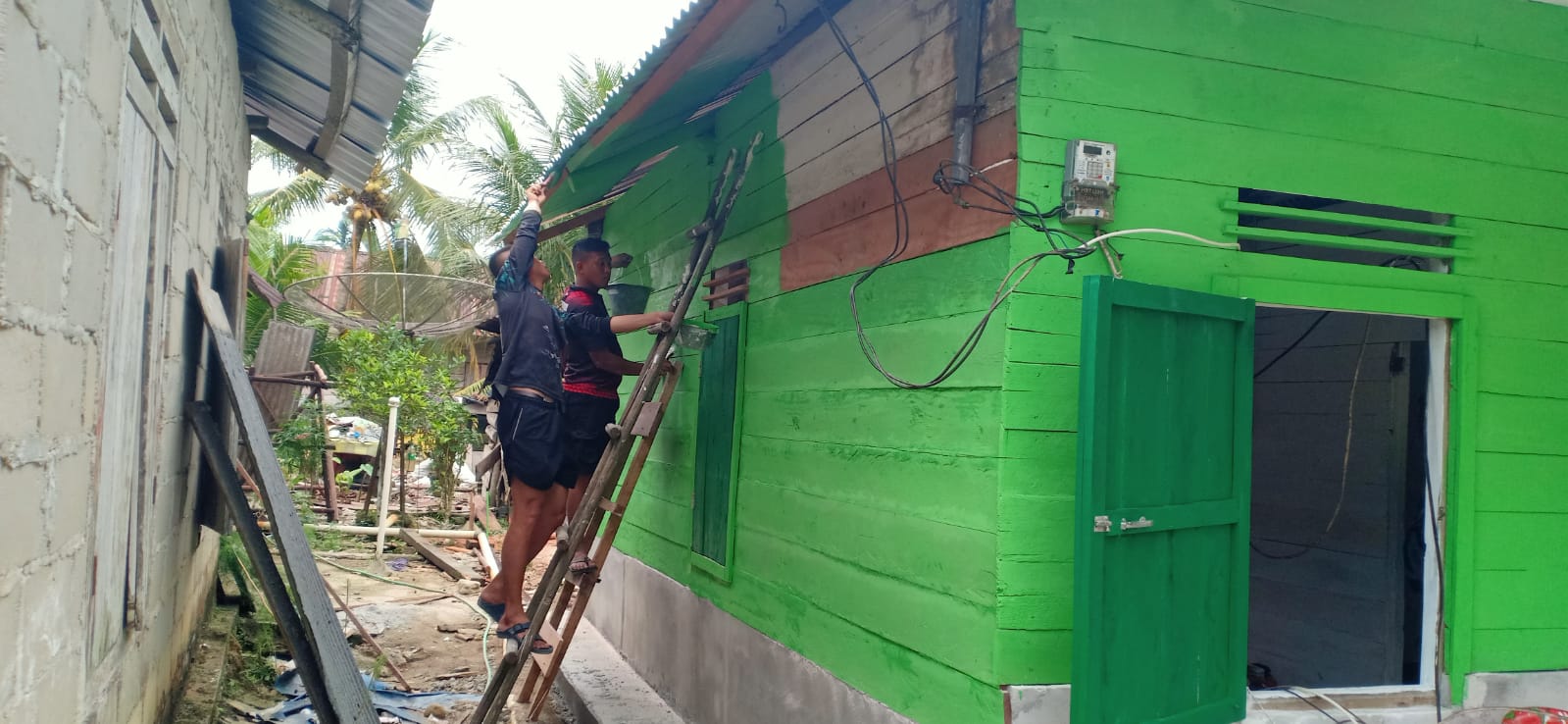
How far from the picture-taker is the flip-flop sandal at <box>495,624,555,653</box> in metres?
5.30

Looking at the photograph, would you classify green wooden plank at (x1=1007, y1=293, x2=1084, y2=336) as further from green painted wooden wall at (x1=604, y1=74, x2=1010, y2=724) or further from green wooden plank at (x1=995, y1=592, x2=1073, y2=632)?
green wooden plank at (x1=995, y1=592, x2=1073, y2=632)

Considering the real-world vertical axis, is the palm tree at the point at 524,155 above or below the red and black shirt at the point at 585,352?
above

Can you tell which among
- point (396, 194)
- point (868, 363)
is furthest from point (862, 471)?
point (396, 194)

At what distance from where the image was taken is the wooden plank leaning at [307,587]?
3.18m

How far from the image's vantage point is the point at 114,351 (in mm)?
2545

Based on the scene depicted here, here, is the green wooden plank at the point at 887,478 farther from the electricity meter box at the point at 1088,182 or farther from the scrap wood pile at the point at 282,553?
the scrap wood pile at the point at 282,553

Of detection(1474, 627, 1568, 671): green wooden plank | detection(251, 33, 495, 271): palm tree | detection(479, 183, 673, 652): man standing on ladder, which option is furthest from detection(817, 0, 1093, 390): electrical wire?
detection(251, 33, 495, 271): palm tree

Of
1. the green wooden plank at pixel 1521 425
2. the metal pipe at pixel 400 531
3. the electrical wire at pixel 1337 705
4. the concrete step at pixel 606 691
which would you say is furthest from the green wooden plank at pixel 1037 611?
the metal pipe at pixel 400 531

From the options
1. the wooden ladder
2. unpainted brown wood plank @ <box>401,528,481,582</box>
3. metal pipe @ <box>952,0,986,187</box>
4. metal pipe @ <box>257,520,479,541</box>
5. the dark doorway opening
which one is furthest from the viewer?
metal pipe @ <box>257,520,479,541</box>

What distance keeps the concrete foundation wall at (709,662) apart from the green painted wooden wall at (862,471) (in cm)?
9

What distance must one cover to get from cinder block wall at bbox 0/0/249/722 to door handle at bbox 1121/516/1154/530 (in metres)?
2.66

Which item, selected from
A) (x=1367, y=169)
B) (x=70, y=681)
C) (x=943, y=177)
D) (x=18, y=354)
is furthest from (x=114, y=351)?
(x=1367, y=169)

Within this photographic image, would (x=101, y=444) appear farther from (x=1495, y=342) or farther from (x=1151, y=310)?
(x=1495, y=342)

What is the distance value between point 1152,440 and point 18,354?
9.31 ft
